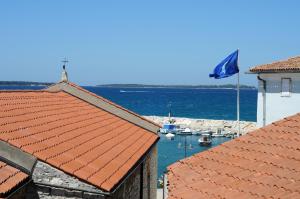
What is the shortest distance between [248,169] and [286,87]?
51.8 ft

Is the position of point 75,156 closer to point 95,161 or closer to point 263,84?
point 95,161

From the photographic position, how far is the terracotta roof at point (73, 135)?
10.3 metres

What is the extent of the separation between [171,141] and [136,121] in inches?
1873

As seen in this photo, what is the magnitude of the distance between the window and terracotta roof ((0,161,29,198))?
1583cm

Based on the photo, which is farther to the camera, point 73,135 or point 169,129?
point 169,129

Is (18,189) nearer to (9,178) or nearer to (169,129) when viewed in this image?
(9,178)

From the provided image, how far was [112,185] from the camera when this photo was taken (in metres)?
10.2

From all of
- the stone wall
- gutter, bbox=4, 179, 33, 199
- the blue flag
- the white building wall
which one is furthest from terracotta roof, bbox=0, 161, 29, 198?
the white building wall

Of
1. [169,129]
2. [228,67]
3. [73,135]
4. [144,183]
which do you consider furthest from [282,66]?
[169,129]

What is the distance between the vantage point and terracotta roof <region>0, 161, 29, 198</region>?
27.6 feet

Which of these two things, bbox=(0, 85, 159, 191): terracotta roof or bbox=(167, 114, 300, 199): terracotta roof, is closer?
bbox=(167, 114, 300, 199): terracotta roof

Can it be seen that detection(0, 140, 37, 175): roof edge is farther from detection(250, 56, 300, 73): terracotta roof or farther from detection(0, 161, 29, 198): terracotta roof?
detection(250, 56, 300, 73): terracotta roof

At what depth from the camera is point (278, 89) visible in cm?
2155

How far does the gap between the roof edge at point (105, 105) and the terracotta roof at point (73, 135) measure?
363 mm
